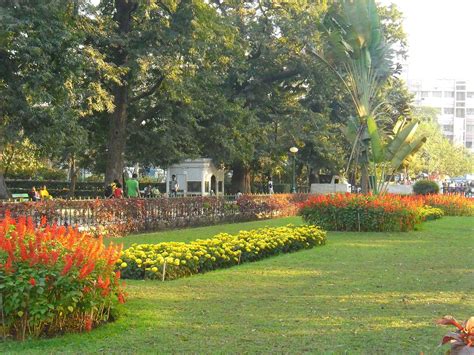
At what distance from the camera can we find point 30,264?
5.41m

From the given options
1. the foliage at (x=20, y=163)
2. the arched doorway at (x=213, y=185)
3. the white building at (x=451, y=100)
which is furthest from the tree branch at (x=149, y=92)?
the white building at (x=451, y=100)

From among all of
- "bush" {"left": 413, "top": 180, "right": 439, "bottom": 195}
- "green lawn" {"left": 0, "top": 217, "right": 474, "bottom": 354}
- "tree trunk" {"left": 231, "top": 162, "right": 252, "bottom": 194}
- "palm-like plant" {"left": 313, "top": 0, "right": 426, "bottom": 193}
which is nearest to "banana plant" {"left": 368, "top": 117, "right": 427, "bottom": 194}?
"palm-like plant" {"left": 313, "top": 0, "right": 426, "bottom": 193}

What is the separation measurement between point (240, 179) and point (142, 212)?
1944 cm

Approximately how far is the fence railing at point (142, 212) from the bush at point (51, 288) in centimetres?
747

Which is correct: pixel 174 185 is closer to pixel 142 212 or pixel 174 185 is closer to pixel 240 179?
pixel 240 179

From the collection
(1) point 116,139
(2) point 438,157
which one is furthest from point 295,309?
(2) point 438,157

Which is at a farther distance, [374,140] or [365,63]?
[365,63]

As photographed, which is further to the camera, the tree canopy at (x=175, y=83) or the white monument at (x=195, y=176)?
the white monument at (x=195, y=176)

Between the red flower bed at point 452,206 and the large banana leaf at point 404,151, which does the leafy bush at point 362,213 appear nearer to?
the large banana leaf at point 404,151

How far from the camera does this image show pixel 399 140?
718 inches

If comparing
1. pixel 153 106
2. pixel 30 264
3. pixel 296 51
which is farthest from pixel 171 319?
pixel 296 51

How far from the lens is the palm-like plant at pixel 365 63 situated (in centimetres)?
1758

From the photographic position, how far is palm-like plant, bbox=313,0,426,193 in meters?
17.6

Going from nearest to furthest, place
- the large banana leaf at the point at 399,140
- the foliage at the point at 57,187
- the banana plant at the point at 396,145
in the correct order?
1. the banana plant at the point at 396,145
2. the large banana leaf at the point at 399,140
3. the foliage at the point at 57,187
